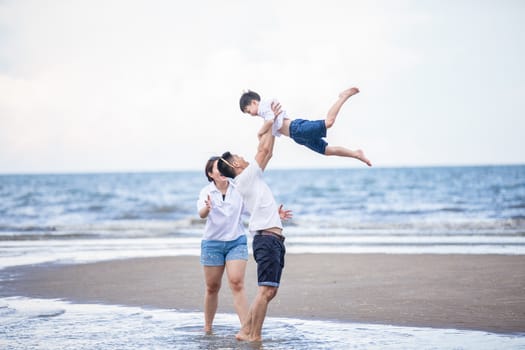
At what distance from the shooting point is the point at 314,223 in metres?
29.1

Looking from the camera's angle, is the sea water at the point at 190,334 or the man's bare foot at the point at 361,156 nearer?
the sea water at the point at 190,334

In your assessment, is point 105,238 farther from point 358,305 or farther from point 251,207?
point 251,207

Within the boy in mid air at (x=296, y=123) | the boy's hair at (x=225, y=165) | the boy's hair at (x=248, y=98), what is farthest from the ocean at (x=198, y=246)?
the boy's hair at (x=248, y=98)

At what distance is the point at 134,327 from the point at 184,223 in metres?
21.7

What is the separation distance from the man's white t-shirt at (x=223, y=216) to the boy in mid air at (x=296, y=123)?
2.82ft

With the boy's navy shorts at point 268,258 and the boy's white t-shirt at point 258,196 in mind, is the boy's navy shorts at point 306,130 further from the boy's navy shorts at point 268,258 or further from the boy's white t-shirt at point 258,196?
the boy's navy shorts at point 268,258

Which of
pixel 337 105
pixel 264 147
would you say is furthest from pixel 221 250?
pixel 337 105

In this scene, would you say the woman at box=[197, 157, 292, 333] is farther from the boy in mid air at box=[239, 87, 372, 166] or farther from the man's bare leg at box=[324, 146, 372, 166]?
the man's bare leg at box=[324, 146, 372, 166]

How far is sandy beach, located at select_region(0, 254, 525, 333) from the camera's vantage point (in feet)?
27.9

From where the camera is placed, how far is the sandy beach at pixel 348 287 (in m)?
8.52

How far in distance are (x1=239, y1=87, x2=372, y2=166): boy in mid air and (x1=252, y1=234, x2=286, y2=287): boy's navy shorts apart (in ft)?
3.37

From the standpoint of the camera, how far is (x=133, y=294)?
1065 cm

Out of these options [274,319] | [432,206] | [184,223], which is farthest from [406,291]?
[432,206]

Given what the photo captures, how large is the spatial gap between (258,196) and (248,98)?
97 centimetres
